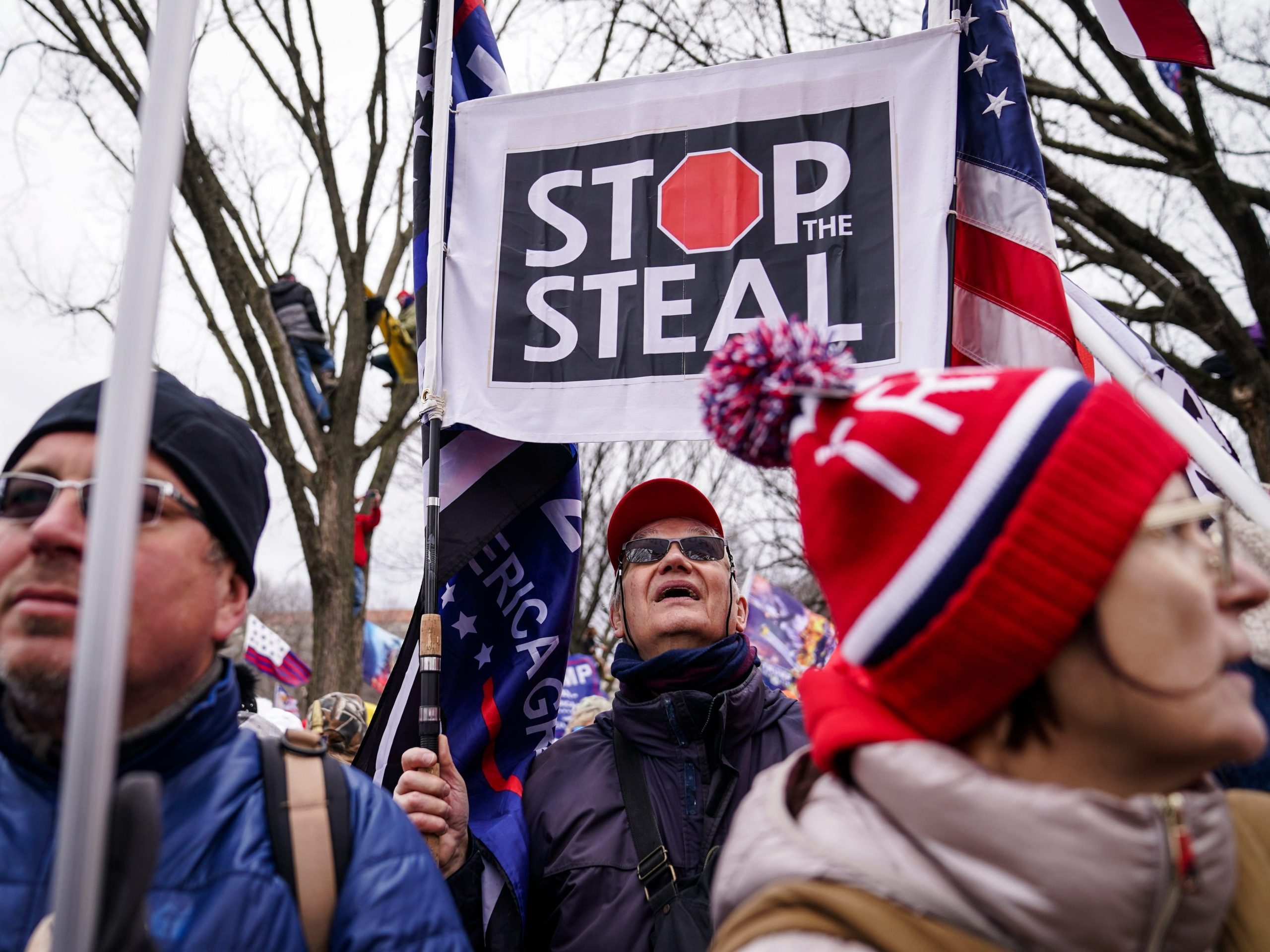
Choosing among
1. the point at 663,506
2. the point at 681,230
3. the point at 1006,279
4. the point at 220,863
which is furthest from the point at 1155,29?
the point at 220,863

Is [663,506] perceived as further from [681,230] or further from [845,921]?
[845,921]

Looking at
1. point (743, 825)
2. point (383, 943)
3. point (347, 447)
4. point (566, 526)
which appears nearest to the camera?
point (743, 825)

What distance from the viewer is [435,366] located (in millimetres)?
3072

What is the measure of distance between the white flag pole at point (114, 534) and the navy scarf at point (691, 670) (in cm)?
189

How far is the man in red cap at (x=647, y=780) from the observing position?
2.38 m

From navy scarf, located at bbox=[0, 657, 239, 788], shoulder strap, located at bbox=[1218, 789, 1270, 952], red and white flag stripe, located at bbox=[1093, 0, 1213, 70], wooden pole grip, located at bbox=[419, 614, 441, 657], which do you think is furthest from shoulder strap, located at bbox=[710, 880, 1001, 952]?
red and white flag stripe, located at bbox=[1093, 0, 1213, 70]

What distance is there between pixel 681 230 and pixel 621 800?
1.73m

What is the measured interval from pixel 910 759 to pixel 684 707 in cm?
153

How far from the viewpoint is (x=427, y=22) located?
3.42 metres

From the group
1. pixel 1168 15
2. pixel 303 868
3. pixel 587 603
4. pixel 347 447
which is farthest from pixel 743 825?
pixel 587 603

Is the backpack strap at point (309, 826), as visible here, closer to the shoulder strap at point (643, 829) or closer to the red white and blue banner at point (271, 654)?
the shoulder strap at point (643, 829)

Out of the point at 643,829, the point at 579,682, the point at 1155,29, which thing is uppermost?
the point at 1155,29

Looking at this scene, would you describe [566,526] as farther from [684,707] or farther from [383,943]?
[383,943]

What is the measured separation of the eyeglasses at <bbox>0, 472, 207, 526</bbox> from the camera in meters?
1.57
